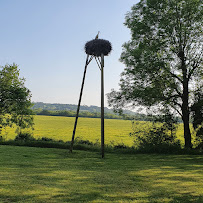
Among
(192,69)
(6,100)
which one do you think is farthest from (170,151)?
(6,100)

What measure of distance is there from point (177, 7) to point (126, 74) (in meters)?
7.12

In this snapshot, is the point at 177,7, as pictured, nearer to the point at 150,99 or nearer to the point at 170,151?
the point at 150,99

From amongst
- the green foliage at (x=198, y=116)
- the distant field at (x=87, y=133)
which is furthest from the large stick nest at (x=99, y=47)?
the green foliage at (x=198, y=116)

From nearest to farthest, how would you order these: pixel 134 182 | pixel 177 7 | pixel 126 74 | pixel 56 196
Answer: pixel 56 196, pixel 134 182, pixel 177 7, pixel 126 74

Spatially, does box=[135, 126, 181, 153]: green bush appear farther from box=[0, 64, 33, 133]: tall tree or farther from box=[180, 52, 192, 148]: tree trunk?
box=[0, 64, 33, 133]: tall tree

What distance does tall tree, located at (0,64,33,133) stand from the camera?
25172mm

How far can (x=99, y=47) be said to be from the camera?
15148 millimetres

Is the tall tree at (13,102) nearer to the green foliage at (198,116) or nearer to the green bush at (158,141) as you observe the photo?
the green bush at (158,141)

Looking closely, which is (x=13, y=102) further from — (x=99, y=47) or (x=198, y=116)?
(x=198, y=116)

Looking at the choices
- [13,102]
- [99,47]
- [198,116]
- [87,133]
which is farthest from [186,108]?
[87,133]

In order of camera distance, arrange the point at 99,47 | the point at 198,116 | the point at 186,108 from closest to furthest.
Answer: the point at 99,47
the point at 198,116
the point at 186,108

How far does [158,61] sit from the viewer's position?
16.8m

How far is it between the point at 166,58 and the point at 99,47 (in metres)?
5.65

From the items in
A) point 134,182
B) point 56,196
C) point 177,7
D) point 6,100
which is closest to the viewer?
point 56,196
